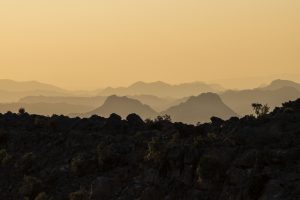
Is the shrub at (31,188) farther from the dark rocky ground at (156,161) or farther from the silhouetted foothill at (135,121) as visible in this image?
the silhouetted foothill at (135,121)

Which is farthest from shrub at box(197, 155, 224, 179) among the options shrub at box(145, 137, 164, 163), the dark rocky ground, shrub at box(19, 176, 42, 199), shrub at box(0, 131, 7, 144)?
shrub at box(0, 131, 7, 144)

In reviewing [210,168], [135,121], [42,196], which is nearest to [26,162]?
[42,196]

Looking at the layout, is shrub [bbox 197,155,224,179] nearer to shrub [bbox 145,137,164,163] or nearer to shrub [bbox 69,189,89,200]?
shrub [bbox 145,137,164,163]

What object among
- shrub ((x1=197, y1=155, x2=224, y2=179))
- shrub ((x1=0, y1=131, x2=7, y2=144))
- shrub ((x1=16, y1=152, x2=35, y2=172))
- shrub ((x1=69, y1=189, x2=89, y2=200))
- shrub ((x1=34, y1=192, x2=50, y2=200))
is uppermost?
shrub ((x1=0, y1=131, x2=7, y2=144))

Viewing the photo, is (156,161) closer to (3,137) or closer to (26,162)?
(26,162)

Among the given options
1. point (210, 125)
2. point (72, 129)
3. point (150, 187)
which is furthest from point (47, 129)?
point (150, 187)

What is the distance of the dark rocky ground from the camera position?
1126 inches

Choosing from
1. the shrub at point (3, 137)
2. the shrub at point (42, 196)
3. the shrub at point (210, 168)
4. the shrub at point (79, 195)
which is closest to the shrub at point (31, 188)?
the shrub at point (42, 196)

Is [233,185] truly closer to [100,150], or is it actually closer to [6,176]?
[100,150]

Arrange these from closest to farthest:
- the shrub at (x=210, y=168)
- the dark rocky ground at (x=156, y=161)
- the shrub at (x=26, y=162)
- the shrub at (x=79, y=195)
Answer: the dark rocky ground at (x=156, y=161) → the shrub at (x=210, y=168) → the shrub at (x=79, y=195) → the shrub at (x=26, y=162)

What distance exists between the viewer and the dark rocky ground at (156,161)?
28.6 meters

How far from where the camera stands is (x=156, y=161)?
33375 mm

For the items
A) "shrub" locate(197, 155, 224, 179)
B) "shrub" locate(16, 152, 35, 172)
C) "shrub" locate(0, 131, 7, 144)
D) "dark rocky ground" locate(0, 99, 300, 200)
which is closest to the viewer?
"dark rocky ground" locate(0, 99, 300, 200)

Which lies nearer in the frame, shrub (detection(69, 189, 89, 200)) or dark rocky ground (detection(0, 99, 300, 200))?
dark rocky ground (detection(0, 99, 300, 200))
